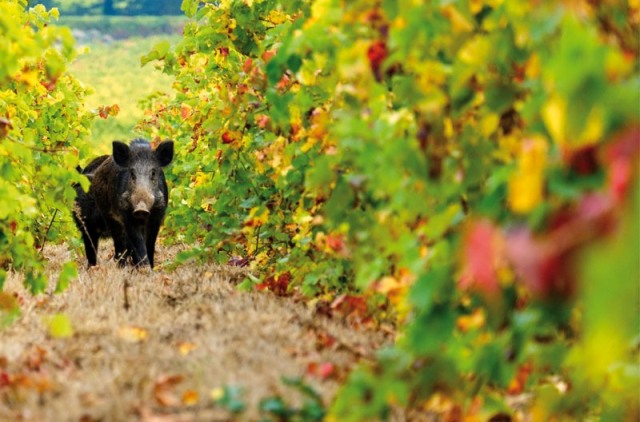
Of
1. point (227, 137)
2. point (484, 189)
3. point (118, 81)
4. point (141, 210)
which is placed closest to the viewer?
point (484, 189)

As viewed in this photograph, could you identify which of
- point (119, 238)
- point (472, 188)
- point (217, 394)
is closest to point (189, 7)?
point (119, 238)

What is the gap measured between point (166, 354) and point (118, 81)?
33340mm

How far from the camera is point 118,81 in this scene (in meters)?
36.1

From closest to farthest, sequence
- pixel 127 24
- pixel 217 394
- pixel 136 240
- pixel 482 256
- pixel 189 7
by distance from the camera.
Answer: pixel 482 256
pixel 217 394
pixel 189 7
pixel 136 240
pixel 127 24

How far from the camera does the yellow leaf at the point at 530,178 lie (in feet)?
6.30

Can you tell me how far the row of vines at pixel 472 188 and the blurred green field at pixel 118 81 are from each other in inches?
847

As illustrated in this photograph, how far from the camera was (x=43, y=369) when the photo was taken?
391cm

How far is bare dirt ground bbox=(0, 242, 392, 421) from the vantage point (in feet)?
10.7

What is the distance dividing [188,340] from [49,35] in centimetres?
156

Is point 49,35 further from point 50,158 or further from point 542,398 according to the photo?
point 50,158

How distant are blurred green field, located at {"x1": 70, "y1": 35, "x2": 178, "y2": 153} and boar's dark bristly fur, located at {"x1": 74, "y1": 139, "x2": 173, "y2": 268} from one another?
51.1ft

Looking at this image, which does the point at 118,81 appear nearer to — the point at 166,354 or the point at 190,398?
the point at 166,354

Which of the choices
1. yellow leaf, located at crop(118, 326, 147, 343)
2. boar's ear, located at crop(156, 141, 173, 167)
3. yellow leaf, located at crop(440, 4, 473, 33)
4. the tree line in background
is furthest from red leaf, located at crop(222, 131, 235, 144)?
the tree line in background

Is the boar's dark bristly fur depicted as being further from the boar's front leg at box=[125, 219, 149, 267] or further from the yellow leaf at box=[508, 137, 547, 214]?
the yellow leaf at box=[508, 137, 547, 214]
